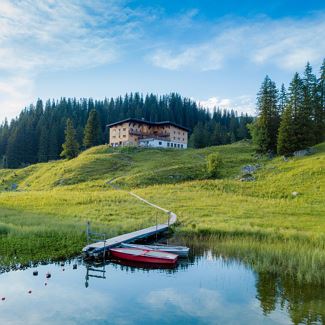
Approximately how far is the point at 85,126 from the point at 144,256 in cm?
9013

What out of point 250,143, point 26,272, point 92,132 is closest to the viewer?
point 26,272

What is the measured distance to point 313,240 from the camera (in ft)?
75.9

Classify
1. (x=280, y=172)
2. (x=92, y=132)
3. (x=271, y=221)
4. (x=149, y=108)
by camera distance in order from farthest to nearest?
(x=149, y=108), (x=92, y=132), (x=280, y=172), (x=271, y=221)

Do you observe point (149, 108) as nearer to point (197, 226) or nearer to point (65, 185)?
point (65, 185)

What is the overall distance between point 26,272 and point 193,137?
9544 cm

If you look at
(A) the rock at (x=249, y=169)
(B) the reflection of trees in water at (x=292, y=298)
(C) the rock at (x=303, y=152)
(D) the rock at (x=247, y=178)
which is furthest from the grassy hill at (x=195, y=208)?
(C) the rock at (x=303, y=152)

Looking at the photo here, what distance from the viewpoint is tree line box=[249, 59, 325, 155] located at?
62.4m

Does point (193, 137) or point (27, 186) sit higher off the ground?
point (193, 137)

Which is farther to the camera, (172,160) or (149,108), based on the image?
(149,108)

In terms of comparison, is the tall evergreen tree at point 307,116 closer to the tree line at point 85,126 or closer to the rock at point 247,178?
the rock at point 247,178

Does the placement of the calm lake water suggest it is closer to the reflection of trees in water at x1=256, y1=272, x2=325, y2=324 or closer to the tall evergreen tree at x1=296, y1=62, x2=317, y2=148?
the reflection of trees in water at x1=256, y1=272, x2=325, y2=324

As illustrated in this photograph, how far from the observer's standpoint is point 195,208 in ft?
119

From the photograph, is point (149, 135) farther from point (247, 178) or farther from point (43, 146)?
point (247, 178)

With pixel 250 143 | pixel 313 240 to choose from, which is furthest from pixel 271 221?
pixel 250 143
